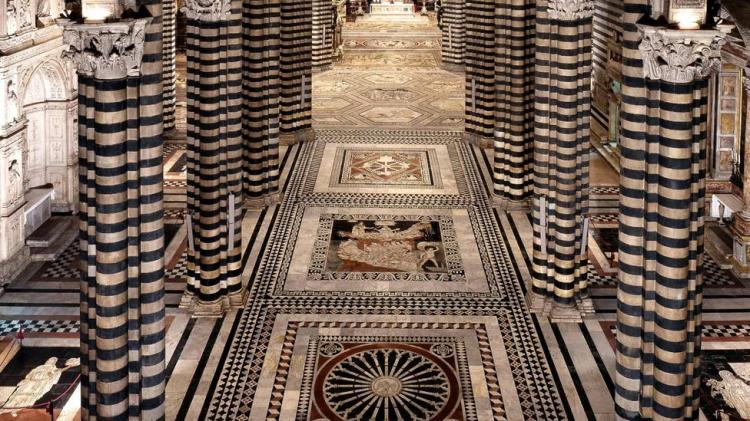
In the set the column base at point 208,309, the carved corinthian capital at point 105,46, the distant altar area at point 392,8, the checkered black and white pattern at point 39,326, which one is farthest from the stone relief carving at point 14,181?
the distant altar area at point 392,8

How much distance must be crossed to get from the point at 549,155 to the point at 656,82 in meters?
4.29

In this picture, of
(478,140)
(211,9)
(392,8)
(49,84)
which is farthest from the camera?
(392,8)

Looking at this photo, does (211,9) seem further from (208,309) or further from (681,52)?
(681,52)

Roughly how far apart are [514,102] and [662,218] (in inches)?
322

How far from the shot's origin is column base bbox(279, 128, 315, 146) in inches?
763

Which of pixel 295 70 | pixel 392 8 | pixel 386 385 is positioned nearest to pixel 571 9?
pixel 386 385

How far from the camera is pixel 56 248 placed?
12.7 metres

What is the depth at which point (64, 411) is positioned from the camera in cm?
830

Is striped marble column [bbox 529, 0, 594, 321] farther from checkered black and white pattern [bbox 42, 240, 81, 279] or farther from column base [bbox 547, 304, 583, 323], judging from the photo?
checkered black and white pattern [bbox 42, 240, 81, 279]

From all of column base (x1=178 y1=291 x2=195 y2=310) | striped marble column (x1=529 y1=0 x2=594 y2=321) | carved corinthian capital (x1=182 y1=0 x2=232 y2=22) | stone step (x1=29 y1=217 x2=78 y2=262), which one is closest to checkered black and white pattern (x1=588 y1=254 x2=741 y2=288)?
striped marble column (x1=529 y1=0 x2=594 y2=321)

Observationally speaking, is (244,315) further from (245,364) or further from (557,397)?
(557,397)

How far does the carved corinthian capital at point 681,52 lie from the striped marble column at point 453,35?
2339 centimetres

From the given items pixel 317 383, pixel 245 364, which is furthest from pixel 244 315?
pixel 317 383

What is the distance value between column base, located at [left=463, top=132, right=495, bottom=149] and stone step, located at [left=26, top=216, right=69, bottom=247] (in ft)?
31.6
